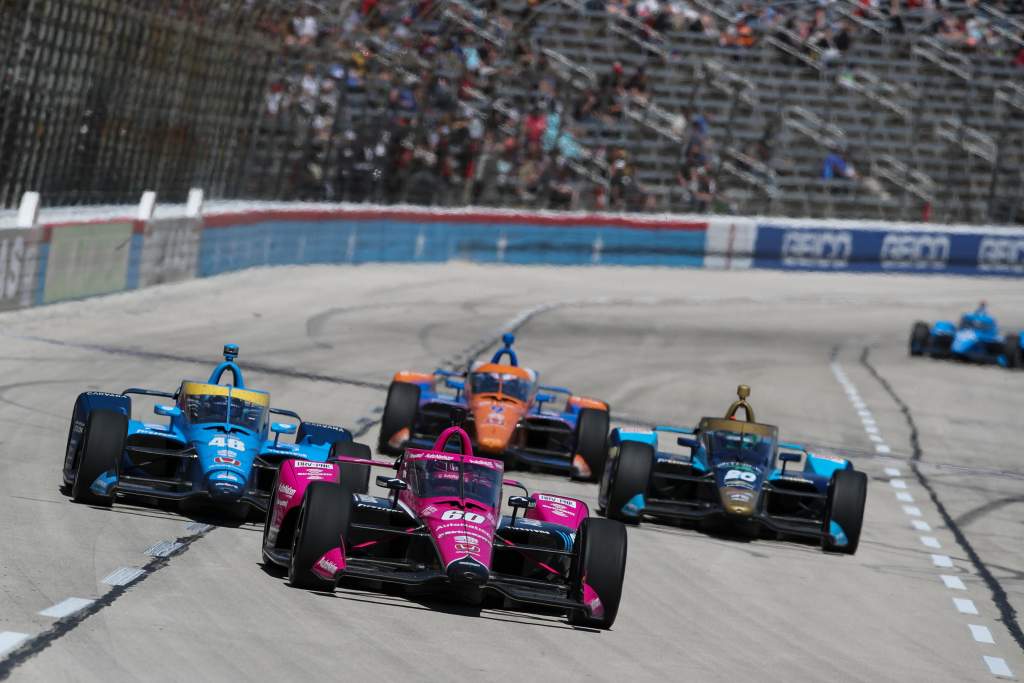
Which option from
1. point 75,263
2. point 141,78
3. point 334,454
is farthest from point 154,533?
point 141,78

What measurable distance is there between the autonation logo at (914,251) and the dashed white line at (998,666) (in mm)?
34188

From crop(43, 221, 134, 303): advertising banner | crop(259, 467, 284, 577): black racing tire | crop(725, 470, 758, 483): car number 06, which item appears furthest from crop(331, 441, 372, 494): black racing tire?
crop(43, 221, 134, 303): advertising banner

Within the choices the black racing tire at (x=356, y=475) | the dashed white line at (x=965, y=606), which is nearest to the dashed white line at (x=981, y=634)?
the dashed white line at (x=965, y=606)

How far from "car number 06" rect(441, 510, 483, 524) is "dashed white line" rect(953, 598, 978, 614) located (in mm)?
3603

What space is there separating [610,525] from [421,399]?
18.2 ft

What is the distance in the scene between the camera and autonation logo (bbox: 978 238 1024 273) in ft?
147

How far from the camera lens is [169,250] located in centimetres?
2766

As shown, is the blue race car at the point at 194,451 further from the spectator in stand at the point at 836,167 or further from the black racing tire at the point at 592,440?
the spectator in stand at the point at 836,167

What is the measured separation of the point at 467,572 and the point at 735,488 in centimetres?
423

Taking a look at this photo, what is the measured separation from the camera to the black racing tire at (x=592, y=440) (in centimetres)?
1502

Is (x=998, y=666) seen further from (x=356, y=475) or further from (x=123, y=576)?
(x=123, y=576)

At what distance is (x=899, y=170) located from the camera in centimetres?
4353

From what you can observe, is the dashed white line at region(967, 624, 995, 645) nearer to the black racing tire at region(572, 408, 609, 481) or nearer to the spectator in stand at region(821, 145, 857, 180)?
the black racing tire at region(572, 408, 609, 481)

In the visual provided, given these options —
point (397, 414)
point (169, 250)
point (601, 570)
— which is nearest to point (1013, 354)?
point (169, 250)
